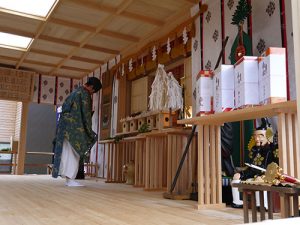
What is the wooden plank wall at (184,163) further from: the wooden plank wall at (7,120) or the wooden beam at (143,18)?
the wooden plank wall at (7,120)

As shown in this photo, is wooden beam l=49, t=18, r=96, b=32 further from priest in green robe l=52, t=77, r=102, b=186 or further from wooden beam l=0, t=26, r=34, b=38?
priest in green robe l=52, t=77, r=102, b=186

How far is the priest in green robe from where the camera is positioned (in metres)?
4.07

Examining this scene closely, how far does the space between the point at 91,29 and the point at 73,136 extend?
6.52 ft

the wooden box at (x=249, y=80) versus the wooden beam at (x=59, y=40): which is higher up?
the wooden beam at (x=59, y=40)

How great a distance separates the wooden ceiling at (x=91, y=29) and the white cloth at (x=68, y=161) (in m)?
1.93

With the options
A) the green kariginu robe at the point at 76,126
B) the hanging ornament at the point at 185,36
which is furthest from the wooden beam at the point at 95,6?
the green kariginu robe at the point at 76,126

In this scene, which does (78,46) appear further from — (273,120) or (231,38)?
(273,120)

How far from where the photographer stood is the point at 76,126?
4.11 metres

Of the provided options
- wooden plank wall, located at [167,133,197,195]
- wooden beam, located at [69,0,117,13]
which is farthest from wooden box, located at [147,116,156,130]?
wooden beam, located at [69,0,117,13]

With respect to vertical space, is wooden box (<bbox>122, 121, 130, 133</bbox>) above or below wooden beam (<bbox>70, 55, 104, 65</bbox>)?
below

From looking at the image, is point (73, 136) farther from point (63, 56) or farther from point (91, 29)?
point (63, 56)

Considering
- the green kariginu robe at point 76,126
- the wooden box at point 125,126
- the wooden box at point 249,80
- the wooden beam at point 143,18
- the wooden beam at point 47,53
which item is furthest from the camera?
the wooden beam at point 47,53

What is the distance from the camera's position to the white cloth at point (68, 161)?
4.09 metres

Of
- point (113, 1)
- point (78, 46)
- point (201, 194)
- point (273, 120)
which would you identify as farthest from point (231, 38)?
point (78, 46)
